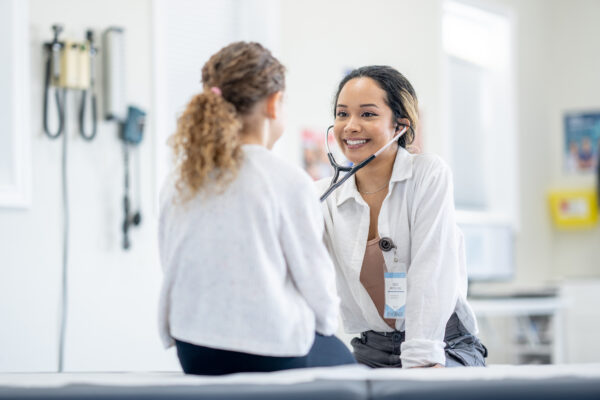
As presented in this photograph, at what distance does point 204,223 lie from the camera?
126 centimetres

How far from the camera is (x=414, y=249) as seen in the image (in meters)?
1.72

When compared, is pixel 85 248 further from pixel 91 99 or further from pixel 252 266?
pixel 252 266

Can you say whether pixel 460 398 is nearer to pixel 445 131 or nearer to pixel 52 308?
pixel 52 308

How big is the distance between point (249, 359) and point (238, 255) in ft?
0.62

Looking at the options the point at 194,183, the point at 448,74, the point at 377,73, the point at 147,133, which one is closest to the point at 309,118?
the point at 147,133

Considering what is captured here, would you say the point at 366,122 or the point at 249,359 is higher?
the point at 366,122

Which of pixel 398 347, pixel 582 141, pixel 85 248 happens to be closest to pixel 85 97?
pixel 85 248

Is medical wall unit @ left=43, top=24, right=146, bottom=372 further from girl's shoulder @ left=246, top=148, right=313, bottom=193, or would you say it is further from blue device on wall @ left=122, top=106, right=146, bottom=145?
girl's shoulder @ left=246, top=148, right=313, bottom=193

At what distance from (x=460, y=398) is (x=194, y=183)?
1.92ft

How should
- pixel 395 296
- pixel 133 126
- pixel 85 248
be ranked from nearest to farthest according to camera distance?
pixel 395 296 → pixel 85 248 → pixel 133 126

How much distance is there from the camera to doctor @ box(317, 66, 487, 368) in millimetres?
1647

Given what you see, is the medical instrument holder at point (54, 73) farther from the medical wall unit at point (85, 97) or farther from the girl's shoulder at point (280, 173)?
the girl's shoulder at point (280, 173)

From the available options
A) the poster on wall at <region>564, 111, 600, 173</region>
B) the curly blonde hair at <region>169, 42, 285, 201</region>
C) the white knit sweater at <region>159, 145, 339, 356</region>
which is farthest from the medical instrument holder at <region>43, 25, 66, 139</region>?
the poster on wall at <region>564, 111, 600, 173</region>

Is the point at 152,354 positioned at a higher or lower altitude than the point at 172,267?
lower
